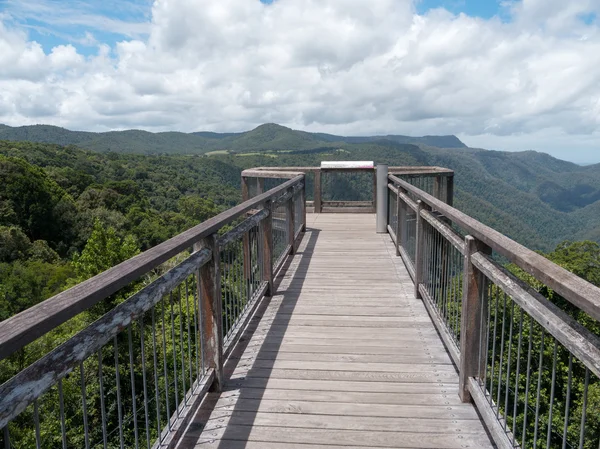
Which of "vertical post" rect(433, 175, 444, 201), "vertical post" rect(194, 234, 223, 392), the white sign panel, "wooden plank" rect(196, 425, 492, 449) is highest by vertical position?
the white sign panel

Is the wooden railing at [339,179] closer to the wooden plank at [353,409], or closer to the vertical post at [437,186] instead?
the vertical post at [437,186]

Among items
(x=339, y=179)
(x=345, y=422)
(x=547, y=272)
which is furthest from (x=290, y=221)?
→ (x=339, y=179)

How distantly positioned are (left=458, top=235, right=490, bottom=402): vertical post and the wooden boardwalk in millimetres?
279

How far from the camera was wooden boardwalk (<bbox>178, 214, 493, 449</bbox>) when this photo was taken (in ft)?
9.16

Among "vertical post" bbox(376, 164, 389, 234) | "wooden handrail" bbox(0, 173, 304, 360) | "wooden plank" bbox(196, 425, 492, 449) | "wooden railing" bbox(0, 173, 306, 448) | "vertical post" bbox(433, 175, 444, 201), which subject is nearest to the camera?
"wooden handrail" bbox(0, 173, 304, 360)

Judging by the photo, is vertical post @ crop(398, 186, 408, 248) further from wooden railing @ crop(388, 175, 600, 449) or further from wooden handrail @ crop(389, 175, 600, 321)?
wooden handrail @ crop(389, 175, 600, 321)

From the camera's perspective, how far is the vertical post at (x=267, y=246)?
5.30m

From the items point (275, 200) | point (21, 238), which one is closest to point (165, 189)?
point (21, 238)

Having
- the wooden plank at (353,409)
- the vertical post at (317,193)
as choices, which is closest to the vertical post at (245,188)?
the vertical post at (317,193)

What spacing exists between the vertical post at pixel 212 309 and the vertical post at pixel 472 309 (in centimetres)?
154

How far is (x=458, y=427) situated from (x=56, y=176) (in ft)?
224

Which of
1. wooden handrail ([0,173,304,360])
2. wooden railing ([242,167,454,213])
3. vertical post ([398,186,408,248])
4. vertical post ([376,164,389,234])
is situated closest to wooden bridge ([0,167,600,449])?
wooden handrail ([0,173,304,360])

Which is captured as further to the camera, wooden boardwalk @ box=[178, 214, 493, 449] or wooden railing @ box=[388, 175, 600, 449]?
wooden boardwalk @ box=[178, 214, 493, 449]

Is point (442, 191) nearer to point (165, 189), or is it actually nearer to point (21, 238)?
point (21, 238)
